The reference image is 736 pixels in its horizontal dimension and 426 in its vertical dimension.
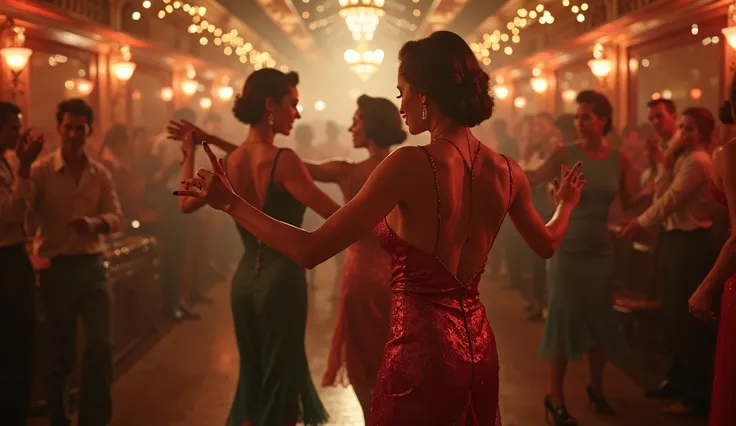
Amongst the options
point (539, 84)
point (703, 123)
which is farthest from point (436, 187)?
point (539, 84)

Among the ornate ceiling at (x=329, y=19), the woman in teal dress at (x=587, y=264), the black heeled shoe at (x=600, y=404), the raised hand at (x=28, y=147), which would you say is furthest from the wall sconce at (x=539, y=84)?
the raised hand at (x=28, y=147)

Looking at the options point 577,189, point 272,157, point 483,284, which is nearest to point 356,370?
point 272,157

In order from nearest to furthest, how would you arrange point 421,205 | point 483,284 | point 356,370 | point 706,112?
1. point 421,205
2. point 356,370
3. point 706,112
4. point 483,284

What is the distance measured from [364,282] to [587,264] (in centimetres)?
143

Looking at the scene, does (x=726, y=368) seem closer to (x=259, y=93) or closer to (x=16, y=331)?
(x=259, y=93)

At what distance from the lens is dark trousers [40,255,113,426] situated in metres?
4.02

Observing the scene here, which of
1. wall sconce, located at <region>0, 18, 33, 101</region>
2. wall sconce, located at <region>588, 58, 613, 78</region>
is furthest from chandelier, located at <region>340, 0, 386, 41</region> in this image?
wall sconce, located at <region>0, 18, 33, 101</region>

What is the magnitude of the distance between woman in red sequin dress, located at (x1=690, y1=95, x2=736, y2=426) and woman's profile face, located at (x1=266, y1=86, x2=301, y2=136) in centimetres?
173

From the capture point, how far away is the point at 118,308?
19.1 ft

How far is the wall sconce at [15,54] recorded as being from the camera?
7.84 meters

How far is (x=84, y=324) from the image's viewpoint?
4.07 metres

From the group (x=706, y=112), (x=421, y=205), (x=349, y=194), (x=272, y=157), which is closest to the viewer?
(x=421, y=205)

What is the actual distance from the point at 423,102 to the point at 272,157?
141cm

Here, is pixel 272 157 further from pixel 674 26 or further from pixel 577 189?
pixel 674 26
